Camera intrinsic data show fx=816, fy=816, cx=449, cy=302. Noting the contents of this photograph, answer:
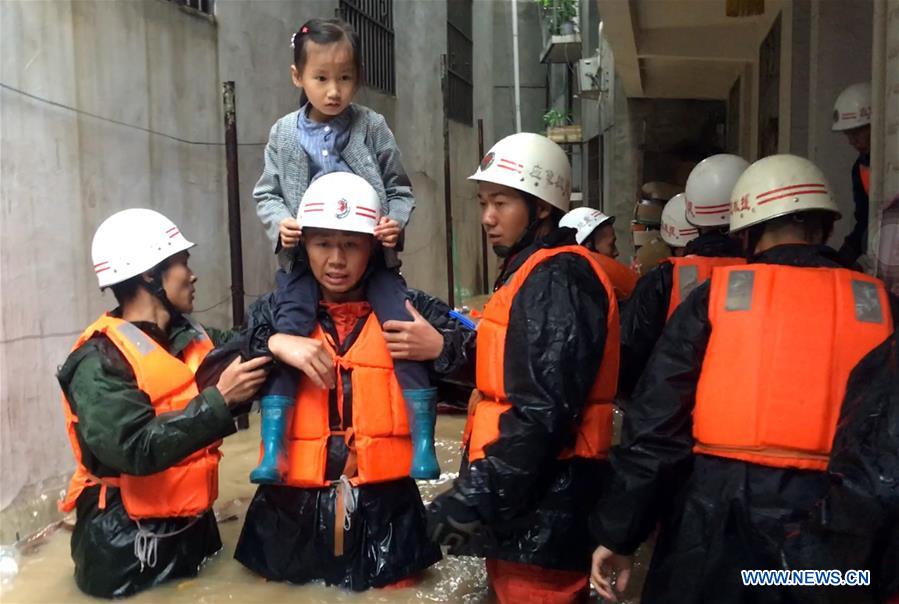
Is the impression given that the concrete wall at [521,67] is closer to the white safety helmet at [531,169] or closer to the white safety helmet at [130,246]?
the white safety helmet at [130,246]

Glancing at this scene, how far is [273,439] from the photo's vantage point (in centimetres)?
308

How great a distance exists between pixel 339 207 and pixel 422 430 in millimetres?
921

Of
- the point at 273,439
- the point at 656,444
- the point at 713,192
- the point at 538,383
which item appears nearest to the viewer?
the point at 656,444

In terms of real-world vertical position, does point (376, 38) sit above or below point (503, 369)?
above

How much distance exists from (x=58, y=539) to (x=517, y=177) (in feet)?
10.1

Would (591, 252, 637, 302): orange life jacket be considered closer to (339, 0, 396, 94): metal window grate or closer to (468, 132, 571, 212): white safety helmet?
(468, 132, 571, 212): white safety helmet

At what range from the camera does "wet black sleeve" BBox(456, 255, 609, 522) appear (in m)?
2.46

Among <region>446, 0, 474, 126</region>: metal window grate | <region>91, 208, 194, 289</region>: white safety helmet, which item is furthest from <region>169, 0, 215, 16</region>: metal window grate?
<region>446, 0, 474, 126</region>: metal window grate

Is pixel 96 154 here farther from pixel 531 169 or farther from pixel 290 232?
pixel 531 169

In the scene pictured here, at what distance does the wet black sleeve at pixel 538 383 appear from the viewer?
8.09 ft

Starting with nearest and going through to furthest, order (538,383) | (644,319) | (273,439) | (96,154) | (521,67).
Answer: (538,383)
(273,439)
(644,319)
(96,154)
(521,67)

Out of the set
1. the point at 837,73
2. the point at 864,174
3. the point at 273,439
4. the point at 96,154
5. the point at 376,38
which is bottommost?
the point at 273,439

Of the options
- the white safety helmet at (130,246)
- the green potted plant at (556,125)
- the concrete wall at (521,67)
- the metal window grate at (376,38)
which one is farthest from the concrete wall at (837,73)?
the concrete wall at (521,67)

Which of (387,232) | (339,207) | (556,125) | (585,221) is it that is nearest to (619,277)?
(585,221)
